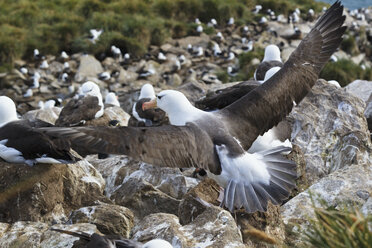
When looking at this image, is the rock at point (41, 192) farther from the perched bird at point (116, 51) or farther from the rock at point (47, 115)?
the perched bird at point (116, 51)

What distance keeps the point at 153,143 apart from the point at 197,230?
0.81m

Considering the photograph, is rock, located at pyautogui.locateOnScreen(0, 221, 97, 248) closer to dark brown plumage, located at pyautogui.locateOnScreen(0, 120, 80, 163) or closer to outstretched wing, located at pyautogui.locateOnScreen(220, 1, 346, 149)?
dark brown plumage, located at pyautogui.locateOnScreen(0, 120, 80, 163)

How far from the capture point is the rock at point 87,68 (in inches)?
744

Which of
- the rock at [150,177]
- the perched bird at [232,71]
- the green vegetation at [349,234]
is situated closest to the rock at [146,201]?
the rock at [150,177]

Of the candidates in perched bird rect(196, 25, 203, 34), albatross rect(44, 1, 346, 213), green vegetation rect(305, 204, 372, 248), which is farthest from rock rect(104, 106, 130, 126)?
perched bird rect(196, 25, 203, 34)

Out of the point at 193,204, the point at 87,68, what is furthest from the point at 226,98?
the point at 87,68

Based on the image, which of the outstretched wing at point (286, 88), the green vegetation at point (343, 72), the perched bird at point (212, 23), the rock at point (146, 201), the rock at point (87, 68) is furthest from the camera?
the perched bird at point (212, 23)

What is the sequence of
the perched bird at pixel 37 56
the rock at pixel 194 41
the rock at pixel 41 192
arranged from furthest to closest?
the rock at pixel 194 41, the perched bird at pixel 37 56, the rock at pixel 41 192

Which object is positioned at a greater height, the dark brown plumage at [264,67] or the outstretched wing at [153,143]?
the outstretched wing at [153,143]

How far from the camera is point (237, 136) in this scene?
5789mm

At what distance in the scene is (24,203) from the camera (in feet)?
17.7

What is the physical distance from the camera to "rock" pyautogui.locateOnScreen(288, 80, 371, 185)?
22.5ft

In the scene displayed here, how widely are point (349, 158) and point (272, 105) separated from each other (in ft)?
4.67

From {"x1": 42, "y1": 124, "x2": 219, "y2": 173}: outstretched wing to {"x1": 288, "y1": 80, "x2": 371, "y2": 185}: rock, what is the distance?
2048 mm
